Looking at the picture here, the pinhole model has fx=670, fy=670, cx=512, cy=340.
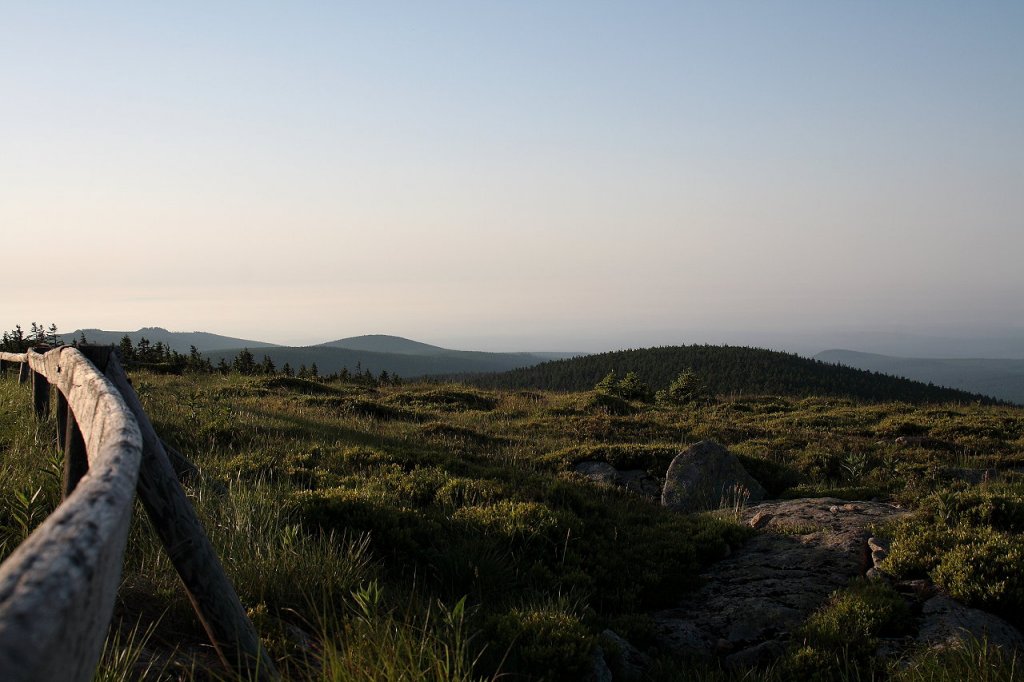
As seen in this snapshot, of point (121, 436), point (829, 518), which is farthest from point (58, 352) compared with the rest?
point (829, 518)

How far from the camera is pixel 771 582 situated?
7.50 m

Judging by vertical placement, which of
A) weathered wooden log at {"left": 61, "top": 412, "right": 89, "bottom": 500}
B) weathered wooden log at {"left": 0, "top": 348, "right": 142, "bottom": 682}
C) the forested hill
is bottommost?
the forested hill

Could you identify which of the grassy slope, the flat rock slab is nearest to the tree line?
the grassy slope

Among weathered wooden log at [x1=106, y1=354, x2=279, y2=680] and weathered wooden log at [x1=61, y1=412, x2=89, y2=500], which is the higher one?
weathered wooden log at [x1=61, y1=412, x2=89, y2=500]

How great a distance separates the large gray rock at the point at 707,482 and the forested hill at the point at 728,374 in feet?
252

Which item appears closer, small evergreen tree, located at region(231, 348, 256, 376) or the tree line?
the tree line

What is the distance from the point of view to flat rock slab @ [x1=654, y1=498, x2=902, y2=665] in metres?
6.46

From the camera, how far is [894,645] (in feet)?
19.1

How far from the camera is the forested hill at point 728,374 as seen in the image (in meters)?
98.0

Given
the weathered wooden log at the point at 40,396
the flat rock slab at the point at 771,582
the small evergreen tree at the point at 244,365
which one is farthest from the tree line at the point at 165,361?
the flat rock slab at the point at 771,582

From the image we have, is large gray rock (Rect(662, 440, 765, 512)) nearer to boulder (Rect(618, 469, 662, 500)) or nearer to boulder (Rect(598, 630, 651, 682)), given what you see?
boulder (Rect(618, 469, 662, 500))

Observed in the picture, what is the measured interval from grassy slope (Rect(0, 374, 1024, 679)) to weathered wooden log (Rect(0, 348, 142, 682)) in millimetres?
2417

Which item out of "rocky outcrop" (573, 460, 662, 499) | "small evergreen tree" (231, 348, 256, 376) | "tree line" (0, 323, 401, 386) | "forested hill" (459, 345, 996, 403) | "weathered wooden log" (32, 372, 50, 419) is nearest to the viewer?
"weathered wooden log" (32, 372, 50, 419)

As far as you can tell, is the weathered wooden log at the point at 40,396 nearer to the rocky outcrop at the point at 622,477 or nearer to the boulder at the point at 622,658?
the boulder at the point at 622,658
